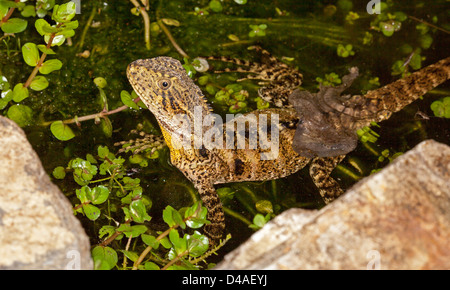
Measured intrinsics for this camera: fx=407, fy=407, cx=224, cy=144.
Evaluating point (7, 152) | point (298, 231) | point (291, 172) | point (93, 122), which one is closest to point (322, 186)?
point (291, 172)

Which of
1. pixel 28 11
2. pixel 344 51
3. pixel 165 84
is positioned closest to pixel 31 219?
pixel 165 84

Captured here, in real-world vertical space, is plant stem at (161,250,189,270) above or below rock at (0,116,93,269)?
below

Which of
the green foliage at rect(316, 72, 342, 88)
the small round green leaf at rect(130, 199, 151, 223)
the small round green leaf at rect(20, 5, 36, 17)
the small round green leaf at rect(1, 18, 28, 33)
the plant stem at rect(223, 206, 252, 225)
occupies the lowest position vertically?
the plant stem at rect(223, 206, 252, 225)

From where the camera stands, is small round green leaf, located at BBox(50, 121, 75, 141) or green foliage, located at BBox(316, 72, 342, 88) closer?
small round green leaf, located at BBox(50, 121, 75, 141)

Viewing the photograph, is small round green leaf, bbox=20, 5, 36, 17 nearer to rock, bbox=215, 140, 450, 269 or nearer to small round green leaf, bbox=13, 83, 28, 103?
small round green leaf, bbox=13, 83, 28, 103

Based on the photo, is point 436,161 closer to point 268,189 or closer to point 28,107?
point 268,189

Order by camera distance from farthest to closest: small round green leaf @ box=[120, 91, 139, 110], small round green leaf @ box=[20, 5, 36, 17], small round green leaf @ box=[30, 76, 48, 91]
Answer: small round green leaf @ box=[20, 5, 36, 17]
small round green leaf @ box=[120, 91, 139, 110]
small round green leaf @ box=[30, 76, 48, 91]

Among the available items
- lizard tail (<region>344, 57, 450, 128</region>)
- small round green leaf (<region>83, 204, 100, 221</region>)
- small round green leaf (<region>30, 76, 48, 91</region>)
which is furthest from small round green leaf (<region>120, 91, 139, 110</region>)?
lizard tail (<region>344, 57, 450, 128</region>)

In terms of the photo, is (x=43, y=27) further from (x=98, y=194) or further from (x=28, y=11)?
(x=98, y=194)
